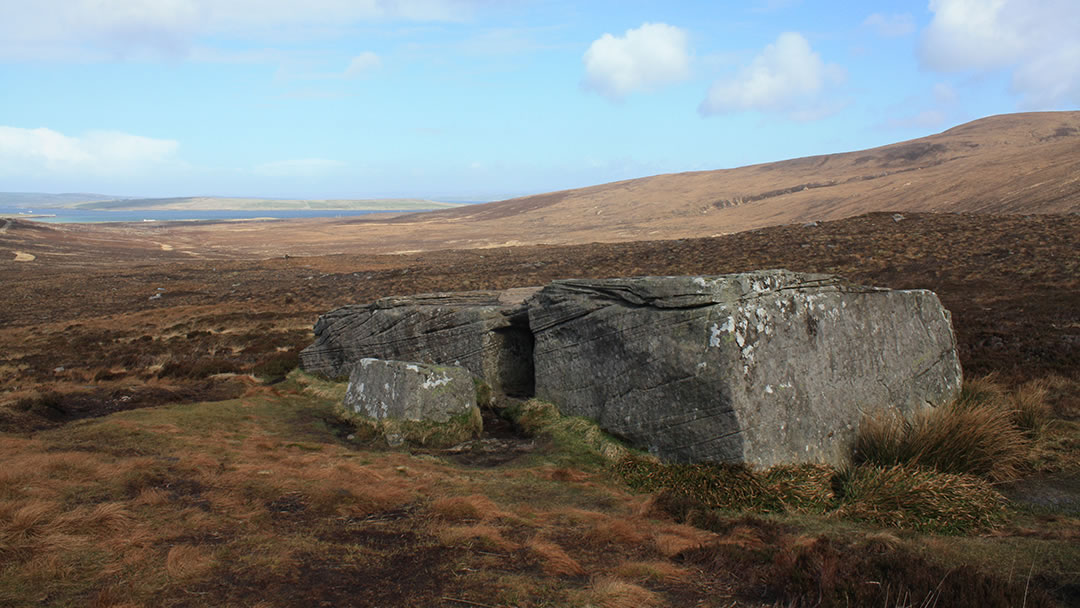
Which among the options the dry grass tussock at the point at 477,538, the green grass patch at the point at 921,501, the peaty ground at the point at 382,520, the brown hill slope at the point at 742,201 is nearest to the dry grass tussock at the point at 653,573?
the peaty ground at the point at 382,520

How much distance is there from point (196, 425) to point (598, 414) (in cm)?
753

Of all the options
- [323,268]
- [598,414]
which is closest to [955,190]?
[323,268]

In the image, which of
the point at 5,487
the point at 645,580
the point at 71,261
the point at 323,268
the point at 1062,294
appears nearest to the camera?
the point at 645,580

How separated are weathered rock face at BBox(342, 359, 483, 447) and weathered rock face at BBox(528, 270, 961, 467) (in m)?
1.96

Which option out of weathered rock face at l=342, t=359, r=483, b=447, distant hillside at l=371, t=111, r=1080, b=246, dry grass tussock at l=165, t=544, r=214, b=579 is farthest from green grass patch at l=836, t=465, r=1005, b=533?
distant hillside at l=371, t=111, r=1080, b=246

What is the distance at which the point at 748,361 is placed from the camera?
10047 mm

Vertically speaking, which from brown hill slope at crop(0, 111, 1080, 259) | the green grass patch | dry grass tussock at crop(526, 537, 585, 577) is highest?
brown hill slope at crop(0, 111, 1080, 259)

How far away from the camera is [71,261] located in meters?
80.1

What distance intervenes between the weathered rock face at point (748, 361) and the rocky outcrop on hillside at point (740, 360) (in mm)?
21

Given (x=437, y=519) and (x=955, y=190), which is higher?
(x=955, y=190)

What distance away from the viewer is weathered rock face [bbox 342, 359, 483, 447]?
39.9 feet

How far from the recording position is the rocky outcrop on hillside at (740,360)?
9.97 m

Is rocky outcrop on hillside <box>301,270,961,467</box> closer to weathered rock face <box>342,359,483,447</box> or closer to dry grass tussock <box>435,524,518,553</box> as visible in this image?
weathered rock face <box>342,359,483,447</box>

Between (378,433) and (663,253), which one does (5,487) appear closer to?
(378,433)
